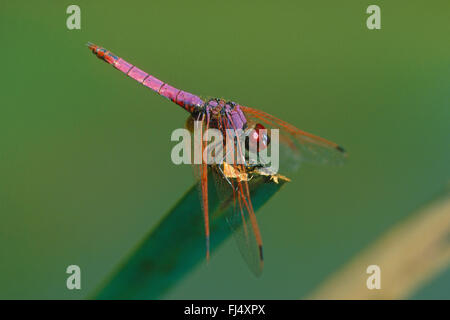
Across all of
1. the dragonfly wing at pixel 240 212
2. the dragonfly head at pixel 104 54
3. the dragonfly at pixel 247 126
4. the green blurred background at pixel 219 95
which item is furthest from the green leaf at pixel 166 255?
the dragonfly head at pixel 104 54

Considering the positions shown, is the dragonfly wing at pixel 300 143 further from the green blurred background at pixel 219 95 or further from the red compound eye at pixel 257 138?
the green blurred background at pixel 219 95

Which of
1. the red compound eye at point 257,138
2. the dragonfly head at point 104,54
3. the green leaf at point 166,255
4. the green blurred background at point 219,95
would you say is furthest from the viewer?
the green blurred background at point 219,95

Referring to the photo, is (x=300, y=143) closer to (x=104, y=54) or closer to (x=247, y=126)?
(x=247, y=126)

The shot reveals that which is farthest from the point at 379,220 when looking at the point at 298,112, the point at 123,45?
the point at 123,45

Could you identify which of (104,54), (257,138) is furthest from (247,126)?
(104,54)

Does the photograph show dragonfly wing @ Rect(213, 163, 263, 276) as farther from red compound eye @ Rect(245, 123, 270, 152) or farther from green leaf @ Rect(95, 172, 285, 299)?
red compound eye @ Rect(245, 123, 270, 152)
